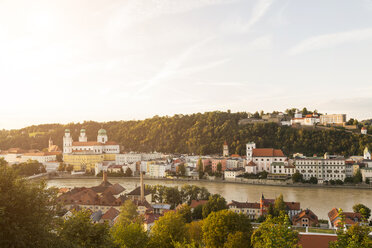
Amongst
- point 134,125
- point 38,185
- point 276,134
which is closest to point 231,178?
point 276,134

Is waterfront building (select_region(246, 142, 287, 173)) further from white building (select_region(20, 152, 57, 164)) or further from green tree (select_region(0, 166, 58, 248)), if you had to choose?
green tree (select_region(0, 166, 58, 248))

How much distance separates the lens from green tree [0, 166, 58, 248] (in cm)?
369

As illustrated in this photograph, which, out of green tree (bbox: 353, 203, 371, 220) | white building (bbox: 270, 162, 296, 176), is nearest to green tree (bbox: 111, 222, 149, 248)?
green tree (bbox: 353, 203, 371, 220)

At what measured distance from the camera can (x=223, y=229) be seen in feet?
26.0

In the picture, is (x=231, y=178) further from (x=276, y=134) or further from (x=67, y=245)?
(x=67, y=245)

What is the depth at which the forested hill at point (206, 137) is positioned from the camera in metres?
32.1

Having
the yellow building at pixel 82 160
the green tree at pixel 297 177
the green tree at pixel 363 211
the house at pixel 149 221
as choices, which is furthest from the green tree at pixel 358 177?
the yellow building at pixel 82 160

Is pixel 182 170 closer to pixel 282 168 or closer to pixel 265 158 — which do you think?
pixel 265 158

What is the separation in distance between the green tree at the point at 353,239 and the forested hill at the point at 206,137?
93.9 feet

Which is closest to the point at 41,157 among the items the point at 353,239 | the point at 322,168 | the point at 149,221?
the point at 322,168

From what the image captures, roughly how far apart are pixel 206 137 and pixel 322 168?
17174 mm

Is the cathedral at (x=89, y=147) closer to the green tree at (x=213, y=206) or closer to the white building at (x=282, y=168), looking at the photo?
the white building at (x=282, y=168)

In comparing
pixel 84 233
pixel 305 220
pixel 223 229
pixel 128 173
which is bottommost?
pixel 128 173

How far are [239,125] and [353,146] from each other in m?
13.3
